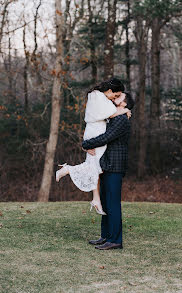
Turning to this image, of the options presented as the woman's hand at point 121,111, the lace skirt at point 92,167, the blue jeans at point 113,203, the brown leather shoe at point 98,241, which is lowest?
the brown leather shoe at point 98,241

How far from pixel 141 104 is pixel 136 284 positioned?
60.5 feet

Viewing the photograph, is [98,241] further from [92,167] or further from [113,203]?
[92,167]

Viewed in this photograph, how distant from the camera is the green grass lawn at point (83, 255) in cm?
405

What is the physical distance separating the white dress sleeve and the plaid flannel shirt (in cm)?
14

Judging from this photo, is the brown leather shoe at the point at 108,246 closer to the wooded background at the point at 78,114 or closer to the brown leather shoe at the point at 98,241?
the brown leather shoe at the point at 98,241

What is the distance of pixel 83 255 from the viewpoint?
512cm

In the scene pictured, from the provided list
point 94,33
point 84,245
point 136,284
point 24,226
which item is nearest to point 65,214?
point 24,226

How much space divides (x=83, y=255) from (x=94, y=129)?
1404 mm

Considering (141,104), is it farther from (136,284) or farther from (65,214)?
(136,284)

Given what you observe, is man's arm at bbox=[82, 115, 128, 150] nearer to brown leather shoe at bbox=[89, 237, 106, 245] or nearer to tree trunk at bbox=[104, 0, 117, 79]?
brown leather shoe at bbox=[89, 237, 106, 245]

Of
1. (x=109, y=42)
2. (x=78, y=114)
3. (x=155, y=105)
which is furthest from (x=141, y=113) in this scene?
(x=109, y=42)

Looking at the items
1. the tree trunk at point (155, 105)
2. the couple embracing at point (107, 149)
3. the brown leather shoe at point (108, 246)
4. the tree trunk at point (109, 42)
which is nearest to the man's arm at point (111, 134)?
the couple embracing at point (107, 149)

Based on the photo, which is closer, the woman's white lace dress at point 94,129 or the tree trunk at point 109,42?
the woman's white lace dress at point 94,129

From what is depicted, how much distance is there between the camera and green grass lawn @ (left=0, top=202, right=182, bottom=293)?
4.05 metres
